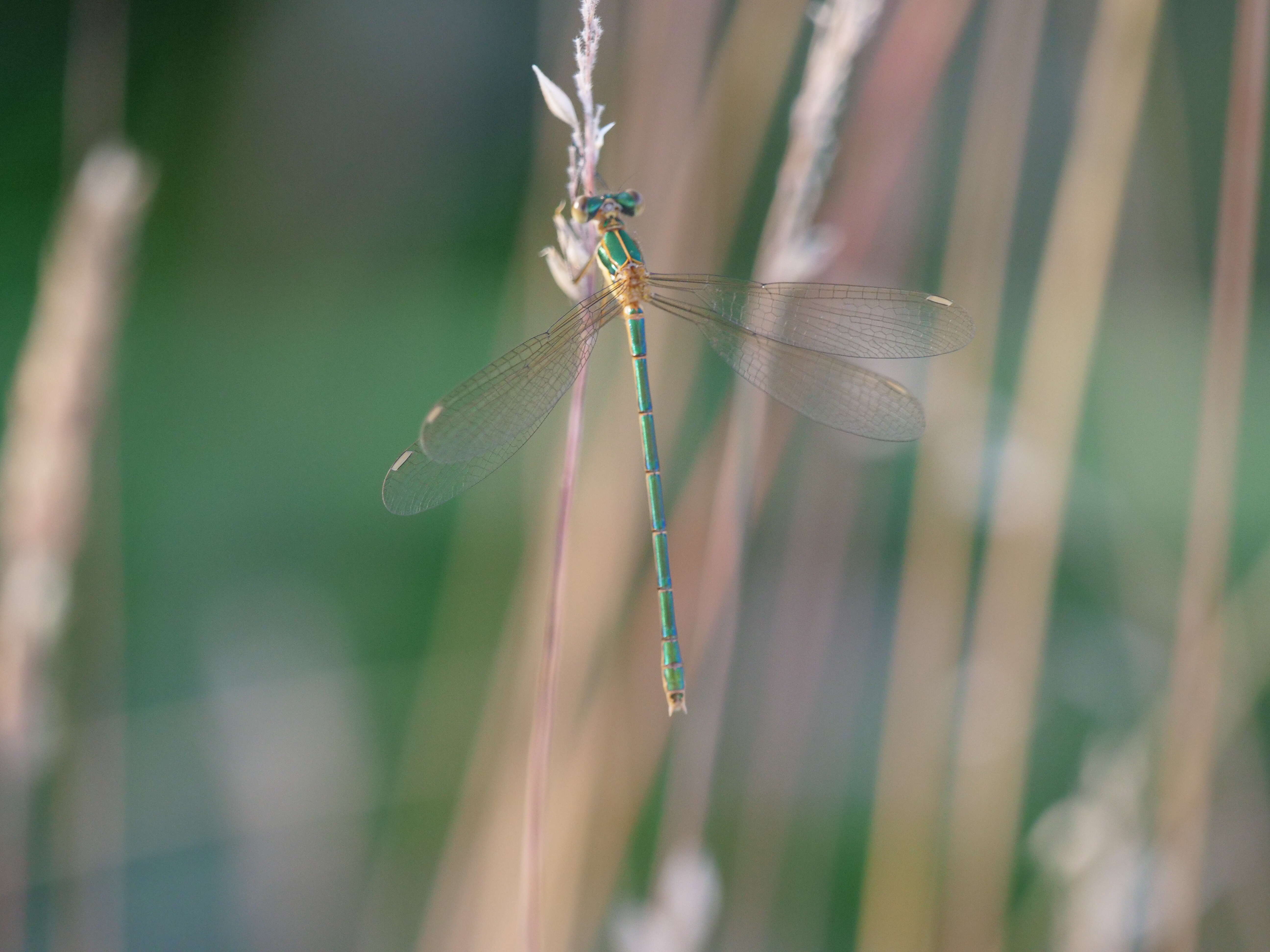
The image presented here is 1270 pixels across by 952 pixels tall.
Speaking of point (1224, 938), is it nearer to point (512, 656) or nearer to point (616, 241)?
point (512, 656)

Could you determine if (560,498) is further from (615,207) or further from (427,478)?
(615,207)

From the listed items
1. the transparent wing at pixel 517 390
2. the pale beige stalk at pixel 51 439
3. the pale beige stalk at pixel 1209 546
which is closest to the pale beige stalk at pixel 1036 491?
the pale beige stalk at pixel 1209 546

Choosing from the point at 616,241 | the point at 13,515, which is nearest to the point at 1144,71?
the point at 616,241

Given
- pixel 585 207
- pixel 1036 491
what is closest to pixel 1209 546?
pixel 1036 491

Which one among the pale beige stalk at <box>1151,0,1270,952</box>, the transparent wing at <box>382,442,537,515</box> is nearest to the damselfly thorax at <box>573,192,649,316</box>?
the transparent wing at <box>382,442,537,515</box>

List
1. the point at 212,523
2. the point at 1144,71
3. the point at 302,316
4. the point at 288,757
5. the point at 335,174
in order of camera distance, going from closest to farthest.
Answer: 1. the point at 1144,71
2. the point at 288,757
3. the point at 212,523
4. the point at 302,316
5. the point at 335,174
